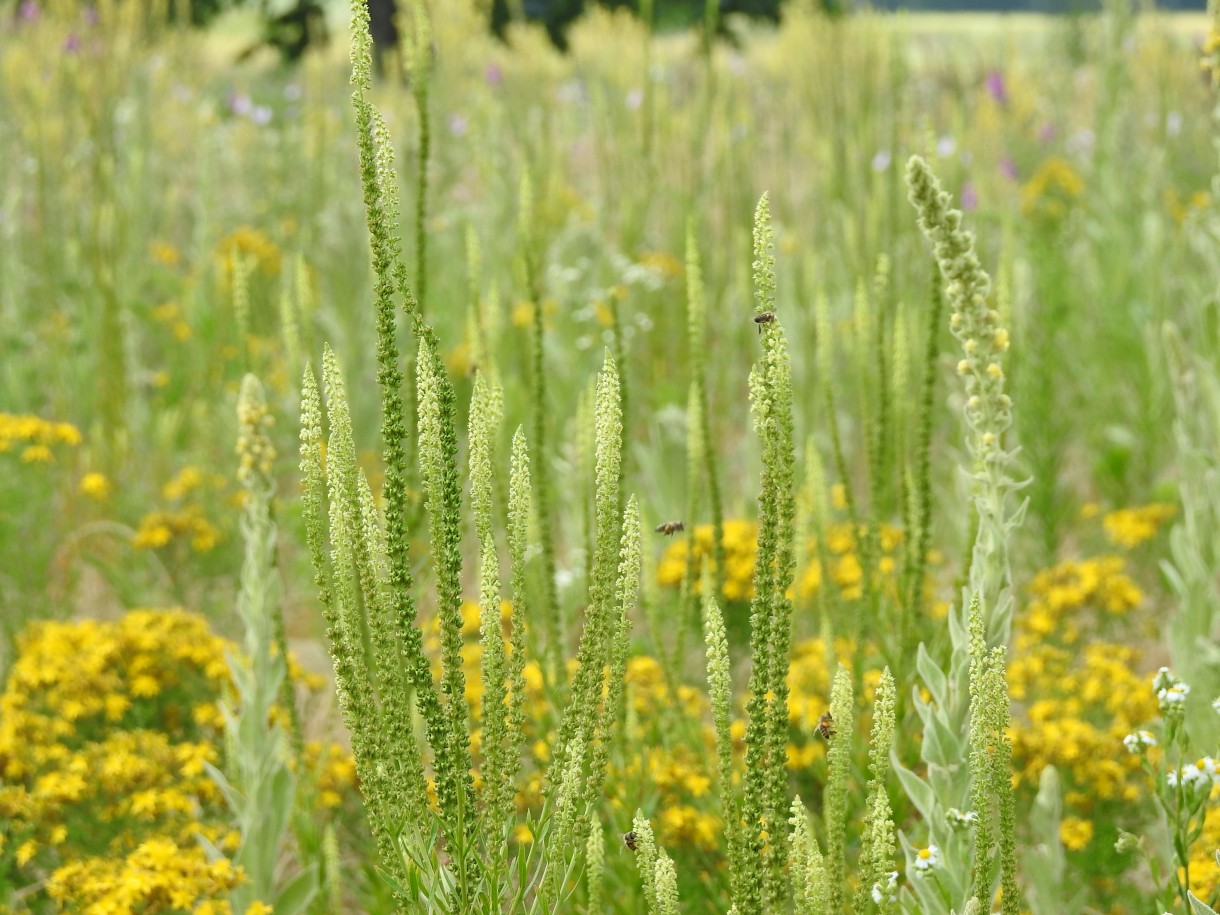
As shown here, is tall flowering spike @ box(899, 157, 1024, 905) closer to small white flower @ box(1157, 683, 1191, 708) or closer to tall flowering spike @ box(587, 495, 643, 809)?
small white flower @ box(1157, 683, 1191, 708)

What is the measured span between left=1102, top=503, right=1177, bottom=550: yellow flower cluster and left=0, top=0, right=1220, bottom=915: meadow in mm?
15

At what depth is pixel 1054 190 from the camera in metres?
7.79

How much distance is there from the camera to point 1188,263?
6137 millimetres

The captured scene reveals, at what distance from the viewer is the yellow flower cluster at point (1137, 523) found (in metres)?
3.61

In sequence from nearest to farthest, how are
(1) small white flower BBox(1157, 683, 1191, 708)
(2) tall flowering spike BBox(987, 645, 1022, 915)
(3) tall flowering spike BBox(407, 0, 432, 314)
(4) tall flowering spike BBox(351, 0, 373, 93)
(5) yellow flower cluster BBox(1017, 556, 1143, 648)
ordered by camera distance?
1. (4) tall flowering spike BBox(351, 0, 373, 93)
2. (2) tall flowering spike BBox(987, 645, 1022, 915)
3. (1) small white flower BBox(1157, 683, 1191, 708)
4. (3) tall flowering spike BBox(407, 0, 432, 314)
5. (5) yellow flower cluster BBox(1017, 556, 1143, 648)

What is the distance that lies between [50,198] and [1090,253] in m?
4.67

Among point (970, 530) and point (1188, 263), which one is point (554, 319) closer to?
point (1188, 263)

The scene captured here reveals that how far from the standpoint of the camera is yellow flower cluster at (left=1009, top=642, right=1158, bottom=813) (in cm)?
259

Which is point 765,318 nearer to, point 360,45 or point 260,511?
point 360,45

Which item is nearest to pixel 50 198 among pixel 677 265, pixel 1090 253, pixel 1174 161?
pixel 677 265

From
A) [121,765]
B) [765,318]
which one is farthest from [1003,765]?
[121,765]

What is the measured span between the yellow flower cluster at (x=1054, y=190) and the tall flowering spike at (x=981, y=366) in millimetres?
6178

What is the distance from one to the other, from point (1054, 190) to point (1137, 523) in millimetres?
4656

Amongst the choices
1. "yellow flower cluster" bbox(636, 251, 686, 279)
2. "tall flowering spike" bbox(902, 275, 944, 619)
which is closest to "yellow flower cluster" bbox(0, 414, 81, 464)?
"yellow flower cluster" bbox(636, 251, 686, 279)
